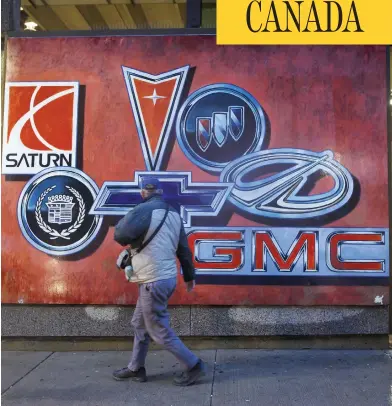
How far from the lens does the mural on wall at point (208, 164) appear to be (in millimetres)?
5824

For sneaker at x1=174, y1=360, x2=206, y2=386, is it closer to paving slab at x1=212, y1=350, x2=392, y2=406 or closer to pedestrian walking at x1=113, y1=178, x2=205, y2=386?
pedestrian walking at x1=113, y1=178, x2=205, y2=386

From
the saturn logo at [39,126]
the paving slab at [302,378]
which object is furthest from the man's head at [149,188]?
the paving slab at [302,378]

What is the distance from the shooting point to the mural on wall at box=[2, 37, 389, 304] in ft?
19.1

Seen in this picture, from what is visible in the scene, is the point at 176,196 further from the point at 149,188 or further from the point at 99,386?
the point at 99,386

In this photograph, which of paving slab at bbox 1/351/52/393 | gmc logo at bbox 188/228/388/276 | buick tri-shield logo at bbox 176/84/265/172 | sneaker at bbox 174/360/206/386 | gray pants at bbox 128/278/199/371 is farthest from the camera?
buick tri-shield logo at bbox 176/84/265/172

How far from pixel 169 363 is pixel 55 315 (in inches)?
58.4

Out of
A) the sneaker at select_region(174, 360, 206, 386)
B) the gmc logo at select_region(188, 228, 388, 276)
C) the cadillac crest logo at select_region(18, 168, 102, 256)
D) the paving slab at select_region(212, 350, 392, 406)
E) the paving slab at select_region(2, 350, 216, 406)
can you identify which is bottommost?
the paving slab at select_region(2, 350, 216, 406)

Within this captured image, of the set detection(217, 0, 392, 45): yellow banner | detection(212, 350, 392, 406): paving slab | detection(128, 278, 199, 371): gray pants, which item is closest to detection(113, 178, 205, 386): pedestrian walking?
detection(128, 278, 199, 371): gray pants

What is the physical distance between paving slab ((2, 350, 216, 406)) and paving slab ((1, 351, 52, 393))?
0.10m

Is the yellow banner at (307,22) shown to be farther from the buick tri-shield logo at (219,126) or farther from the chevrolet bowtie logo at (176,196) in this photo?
the chevrolet bowtie logo at (176,196)

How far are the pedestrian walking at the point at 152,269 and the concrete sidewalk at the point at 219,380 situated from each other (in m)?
0.23

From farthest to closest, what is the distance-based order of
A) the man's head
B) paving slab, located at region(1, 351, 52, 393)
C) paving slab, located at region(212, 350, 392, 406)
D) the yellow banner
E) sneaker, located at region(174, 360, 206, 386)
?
the yellow banner, paving slab, located at region(1, 351, 52, 393), the man's head, sneaker, located at region(174, 360, 206, 386), paving slab, located at region(212, 350, 392, 406)

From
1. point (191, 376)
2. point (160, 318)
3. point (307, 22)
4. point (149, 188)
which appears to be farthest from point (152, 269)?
point (307, 22)

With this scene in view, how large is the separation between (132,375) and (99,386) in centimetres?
32
